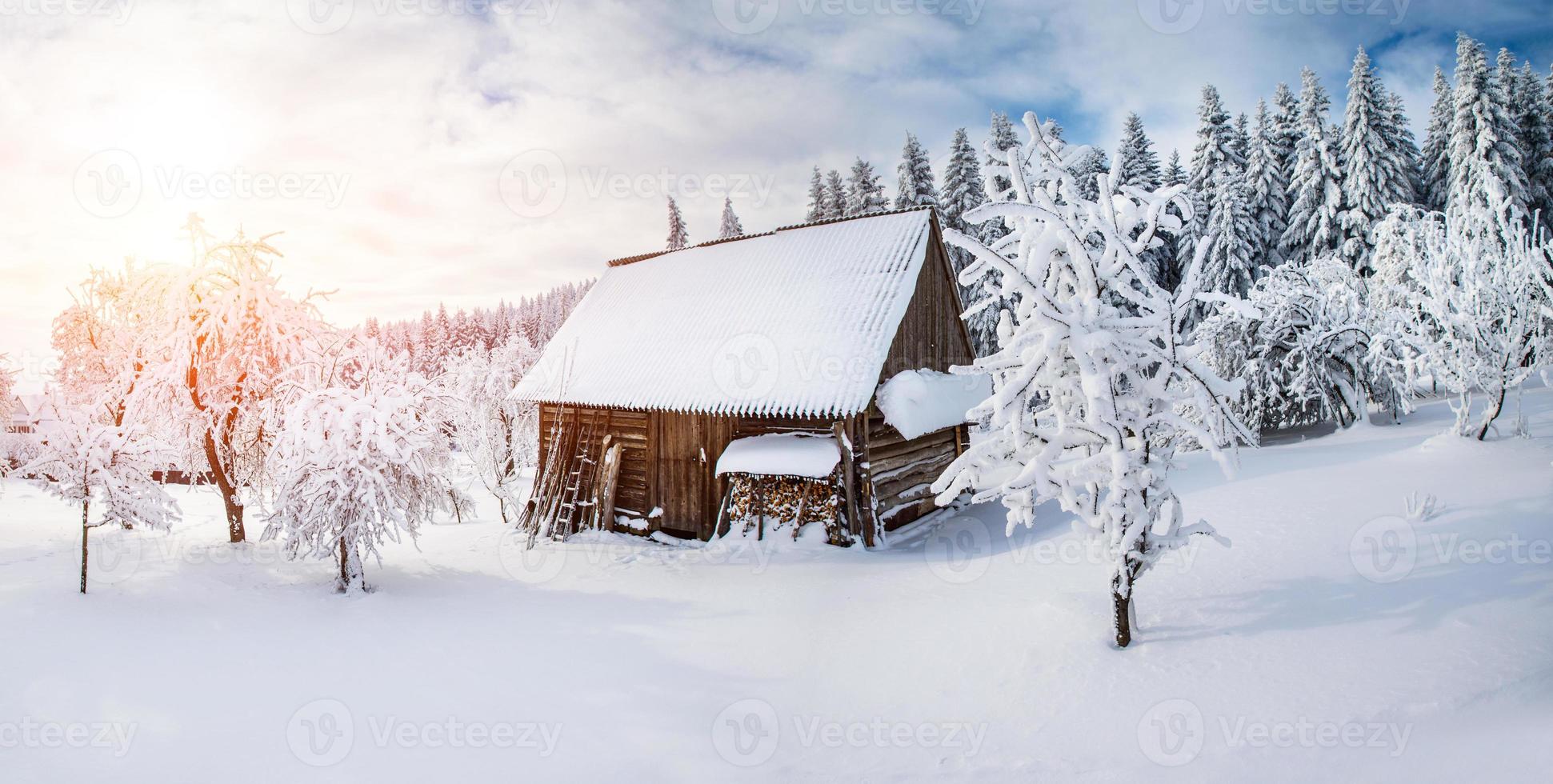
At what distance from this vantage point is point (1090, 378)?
5059mm

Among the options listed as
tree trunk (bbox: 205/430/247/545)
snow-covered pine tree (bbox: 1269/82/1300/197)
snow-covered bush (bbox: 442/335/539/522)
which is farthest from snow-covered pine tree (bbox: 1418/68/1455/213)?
tree trunk (bbox: 205/430/247/545)

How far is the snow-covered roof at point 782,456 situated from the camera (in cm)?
1098

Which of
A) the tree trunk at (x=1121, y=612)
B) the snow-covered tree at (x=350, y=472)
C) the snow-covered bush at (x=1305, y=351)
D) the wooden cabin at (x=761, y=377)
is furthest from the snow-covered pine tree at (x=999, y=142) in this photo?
the snow-covered tree at (x=350, y=472)

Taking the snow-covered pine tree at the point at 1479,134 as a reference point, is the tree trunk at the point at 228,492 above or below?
below

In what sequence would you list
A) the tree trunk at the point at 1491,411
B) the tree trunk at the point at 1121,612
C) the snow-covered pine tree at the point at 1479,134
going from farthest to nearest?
the snow-covered pine tree at the point at 1479,134, the tree trunk at the point at 1491,411, the tree trunk at the point at 1121,612

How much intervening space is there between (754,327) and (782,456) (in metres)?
3.19

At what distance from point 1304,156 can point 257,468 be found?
123ft

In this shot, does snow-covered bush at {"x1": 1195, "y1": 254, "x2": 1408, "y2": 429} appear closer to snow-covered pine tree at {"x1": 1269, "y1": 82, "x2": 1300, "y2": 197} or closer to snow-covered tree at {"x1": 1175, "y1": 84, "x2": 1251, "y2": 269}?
snow-covered tree at {"x1": 1175, "y1": 84, "x2": 1251, "y2": 269}

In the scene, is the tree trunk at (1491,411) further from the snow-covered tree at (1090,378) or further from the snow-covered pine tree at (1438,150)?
the snow-covered pine tree at (1438,150)

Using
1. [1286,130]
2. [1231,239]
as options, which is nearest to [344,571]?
[1231,239]

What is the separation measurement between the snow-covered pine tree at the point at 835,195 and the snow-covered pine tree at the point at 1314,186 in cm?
2022

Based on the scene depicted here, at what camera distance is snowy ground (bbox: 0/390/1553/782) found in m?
4.55

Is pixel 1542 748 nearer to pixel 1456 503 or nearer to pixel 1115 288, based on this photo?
pixel 1115 288

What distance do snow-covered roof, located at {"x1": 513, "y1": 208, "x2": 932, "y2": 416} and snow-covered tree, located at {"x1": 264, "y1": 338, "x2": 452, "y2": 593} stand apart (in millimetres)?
4737
